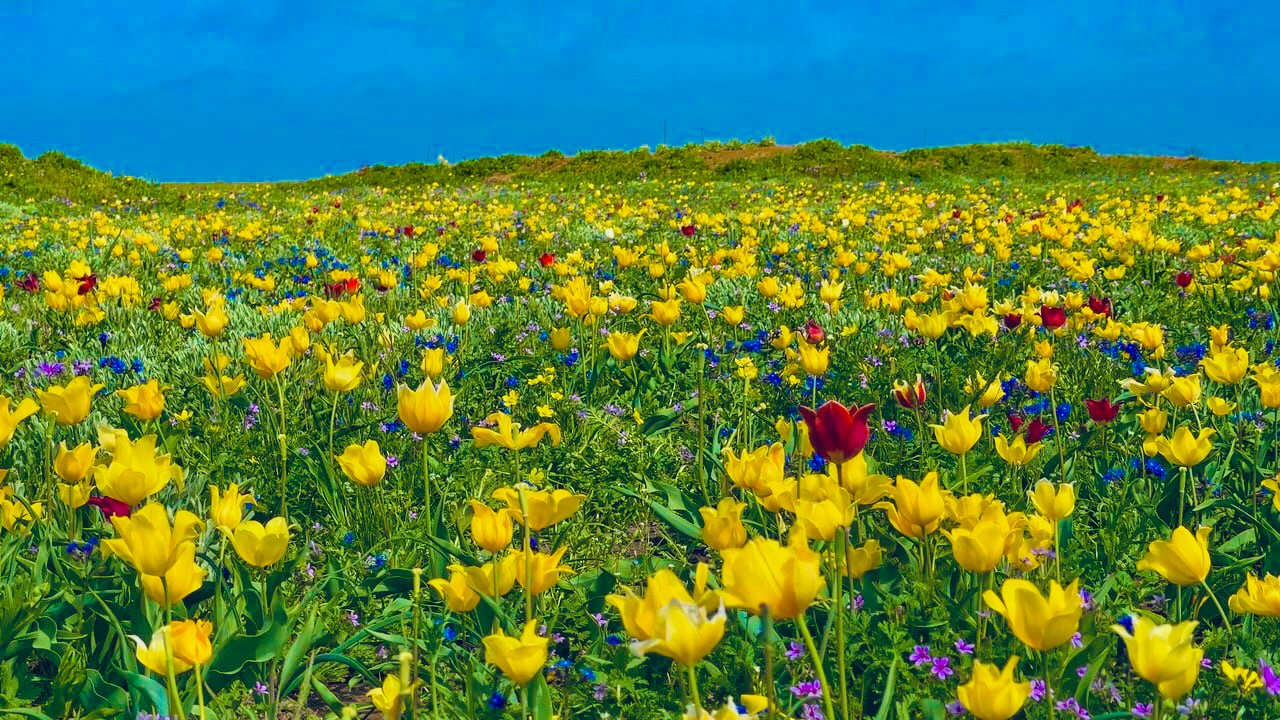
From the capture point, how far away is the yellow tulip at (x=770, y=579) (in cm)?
119

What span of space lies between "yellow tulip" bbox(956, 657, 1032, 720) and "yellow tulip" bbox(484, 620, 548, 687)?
600mm

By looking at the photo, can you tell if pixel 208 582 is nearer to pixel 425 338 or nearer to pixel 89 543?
pixel 89 543

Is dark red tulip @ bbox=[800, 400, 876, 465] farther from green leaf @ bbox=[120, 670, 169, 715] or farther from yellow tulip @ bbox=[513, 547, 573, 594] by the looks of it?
green leaf @ bbox=[120, 670, 169, 715]

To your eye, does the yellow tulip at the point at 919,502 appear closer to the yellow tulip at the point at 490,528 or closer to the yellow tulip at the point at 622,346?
the yellow tulip at the point at 490,528

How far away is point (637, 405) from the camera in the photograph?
4438 millimetres

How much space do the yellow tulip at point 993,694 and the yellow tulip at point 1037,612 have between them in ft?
0.39

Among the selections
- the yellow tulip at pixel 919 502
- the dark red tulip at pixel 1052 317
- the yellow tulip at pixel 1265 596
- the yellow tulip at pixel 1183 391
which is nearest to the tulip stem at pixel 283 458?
the yellow tulip at pixel 919 502

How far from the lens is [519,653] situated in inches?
53.9

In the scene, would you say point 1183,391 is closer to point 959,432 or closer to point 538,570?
point 959,432

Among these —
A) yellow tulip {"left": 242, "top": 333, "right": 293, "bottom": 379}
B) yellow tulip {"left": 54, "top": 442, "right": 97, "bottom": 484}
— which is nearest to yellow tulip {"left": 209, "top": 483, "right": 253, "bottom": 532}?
yellow tulip {"left": 54, "top": 442, "right": 97, "bottom": 484}

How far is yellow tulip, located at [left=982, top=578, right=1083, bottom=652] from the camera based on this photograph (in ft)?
4.40

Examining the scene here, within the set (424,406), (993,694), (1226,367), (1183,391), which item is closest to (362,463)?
(424,406)

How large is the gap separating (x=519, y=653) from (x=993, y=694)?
667mm

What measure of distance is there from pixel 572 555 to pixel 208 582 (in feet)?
3.46
